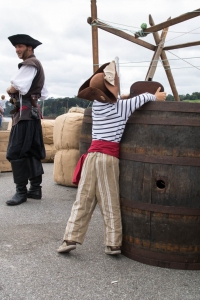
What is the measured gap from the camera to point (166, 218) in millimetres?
3195

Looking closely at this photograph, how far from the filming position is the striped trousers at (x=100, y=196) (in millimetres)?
3373

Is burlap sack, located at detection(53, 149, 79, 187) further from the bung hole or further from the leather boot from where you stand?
the bung hole

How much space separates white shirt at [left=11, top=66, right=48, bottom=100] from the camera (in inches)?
196

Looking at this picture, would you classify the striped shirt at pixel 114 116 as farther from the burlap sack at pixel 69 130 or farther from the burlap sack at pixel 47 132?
the burlap sack at pixel 47 132

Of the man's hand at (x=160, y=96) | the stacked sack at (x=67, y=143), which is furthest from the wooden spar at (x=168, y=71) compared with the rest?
the man's hand at (x=160, y=96)

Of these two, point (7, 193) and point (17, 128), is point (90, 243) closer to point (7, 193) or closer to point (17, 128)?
point (17, 128)

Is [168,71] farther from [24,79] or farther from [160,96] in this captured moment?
[160,96]

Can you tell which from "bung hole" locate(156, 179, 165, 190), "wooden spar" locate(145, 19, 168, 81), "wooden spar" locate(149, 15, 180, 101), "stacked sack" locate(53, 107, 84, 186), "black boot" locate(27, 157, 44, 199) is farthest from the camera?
"wooden spar" locate(149, 15, 180, 101)

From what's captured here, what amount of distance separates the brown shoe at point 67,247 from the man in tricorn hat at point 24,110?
5.88ft

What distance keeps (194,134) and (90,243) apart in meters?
1.39

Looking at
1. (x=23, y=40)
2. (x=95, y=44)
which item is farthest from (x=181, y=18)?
(x=23, y=40)

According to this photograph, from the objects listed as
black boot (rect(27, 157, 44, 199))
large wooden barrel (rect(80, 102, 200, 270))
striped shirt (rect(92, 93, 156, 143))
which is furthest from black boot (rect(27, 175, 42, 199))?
large wooden barrel (rect(80, 102, 200, 270))

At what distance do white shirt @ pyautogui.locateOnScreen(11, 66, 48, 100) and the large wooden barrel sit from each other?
2.03 metres

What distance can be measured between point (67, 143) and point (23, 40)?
1701 millimetres
